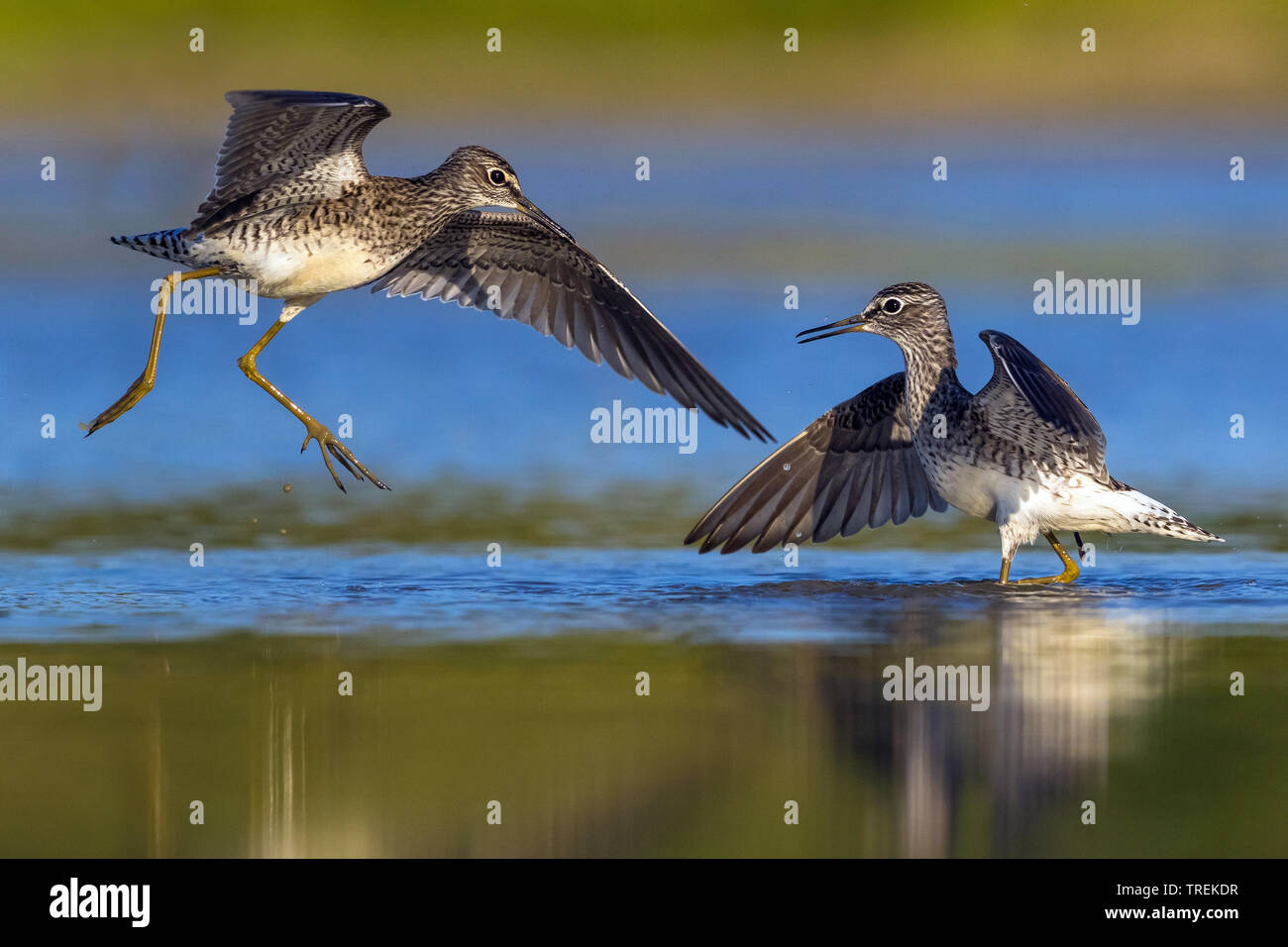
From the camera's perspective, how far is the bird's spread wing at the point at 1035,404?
10.2 metres

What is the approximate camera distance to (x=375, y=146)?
19906 mm

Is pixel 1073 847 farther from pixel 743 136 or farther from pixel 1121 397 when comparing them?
pixel 743 136

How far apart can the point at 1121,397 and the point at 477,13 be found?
30.8 feet

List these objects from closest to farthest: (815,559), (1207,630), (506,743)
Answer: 1. (506,743)
2. (1207,630)
3. (815,559)

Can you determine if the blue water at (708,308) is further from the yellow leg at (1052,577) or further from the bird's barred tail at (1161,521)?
the bird's barred tail at (1161,521)

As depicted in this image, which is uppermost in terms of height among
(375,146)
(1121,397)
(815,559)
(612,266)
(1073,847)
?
(375,146)

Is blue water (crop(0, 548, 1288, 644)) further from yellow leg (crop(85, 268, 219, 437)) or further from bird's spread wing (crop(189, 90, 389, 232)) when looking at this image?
bird's spread wing (crop(189, 90, 389, 232))

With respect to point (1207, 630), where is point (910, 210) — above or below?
above

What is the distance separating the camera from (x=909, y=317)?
38.8ft

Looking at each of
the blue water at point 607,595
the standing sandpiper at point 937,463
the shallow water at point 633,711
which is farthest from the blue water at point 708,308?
the shallow water at point 633,711

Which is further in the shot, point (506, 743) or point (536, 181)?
point (536, 181)

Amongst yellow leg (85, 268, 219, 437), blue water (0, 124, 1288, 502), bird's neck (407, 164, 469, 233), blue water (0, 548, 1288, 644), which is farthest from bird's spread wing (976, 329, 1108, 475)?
yellow leg (85, 268, 219, 437)

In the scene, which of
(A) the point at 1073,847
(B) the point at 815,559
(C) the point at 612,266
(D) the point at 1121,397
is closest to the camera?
(A) the point at 1073,847

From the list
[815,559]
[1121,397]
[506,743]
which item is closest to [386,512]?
[815,559]
